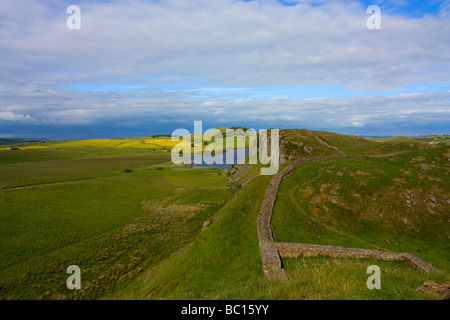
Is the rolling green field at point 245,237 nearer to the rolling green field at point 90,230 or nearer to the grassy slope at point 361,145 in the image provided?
the rolling green field at point 90,230

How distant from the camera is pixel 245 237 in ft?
97.7

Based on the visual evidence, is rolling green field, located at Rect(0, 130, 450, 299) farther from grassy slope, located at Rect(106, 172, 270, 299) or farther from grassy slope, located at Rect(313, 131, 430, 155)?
grassy slope, located at Rect(313, 131, 430, 155)

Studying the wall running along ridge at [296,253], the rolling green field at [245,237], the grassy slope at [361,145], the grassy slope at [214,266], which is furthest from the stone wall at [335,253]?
the grassy slope at [361,145]

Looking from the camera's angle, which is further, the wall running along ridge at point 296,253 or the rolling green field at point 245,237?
the wall running along ridge at point 296,253

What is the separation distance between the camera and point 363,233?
3020cm

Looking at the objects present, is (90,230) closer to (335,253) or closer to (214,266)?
(214,266)

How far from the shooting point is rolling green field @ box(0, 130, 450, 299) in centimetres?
2005

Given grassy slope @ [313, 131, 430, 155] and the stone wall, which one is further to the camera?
grassy slope @ [313, 131, 430, 155]

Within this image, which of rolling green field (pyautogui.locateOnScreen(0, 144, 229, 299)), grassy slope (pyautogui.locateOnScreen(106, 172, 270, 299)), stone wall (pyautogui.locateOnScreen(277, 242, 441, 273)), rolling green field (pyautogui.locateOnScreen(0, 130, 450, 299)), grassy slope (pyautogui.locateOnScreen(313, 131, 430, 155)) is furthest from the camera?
grassy slope (pyautogui.locateOnScreen(313, 131, 430, 155))

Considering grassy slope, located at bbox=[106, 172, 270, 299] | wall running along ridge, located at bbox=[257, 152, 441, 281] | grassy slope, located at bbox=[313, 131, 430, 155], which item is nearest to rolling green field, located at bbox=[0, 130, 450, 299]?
grassy slope, located at bbox=[106, 172, 270, 299]

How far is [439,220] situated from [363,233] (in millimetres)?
10981

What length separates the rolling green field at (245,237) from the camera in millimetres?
20047

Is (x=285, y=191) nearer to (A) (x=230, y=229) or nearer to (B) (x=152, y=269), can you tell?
(A) (x=230, y=229)
